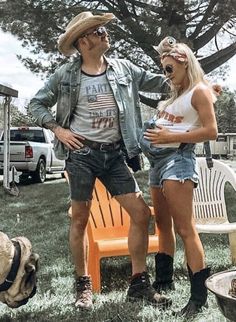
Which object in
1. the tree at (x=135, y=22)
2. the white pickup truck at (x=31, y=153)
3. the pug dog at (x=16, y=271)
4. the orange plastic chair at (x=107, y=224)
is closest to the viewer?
the pug dog at (x=16, y=271)

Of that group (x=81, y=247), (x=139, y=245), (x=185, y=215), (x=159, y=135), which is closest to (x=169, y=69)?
(x=159, y=135)

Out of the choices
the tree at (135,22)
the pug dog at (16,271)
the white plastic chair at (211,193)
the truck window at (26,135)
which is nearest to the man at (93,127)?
the pug dog at (16,271)

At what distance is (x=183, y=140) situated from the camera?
3.25 meters

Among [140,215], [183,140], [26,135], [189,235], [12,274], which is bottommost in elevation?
[12,274]

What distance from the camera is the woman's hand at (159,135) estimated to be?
328 cm

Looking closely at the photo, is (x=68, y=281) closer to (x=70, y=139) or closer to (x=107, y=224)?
(x=107, y=224)

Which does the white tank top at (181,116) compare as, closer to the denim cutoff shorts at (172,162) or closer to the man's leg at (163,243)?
the denim cutoff shorts at (172,162)

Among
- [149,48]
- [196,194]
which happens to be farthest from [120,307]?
[149,48]

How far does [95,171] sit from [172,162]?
53cm

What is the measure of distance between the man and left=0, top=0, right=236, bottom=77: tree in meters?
8.35

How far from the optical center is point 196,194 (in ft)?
18.0

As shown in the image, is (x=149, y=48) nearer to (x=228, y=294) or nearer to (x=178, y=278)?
(x=178, y=278)

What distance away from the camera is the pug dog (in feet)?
9.58

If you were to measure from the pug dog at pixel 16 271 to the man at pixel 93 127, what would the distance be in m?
0.64
